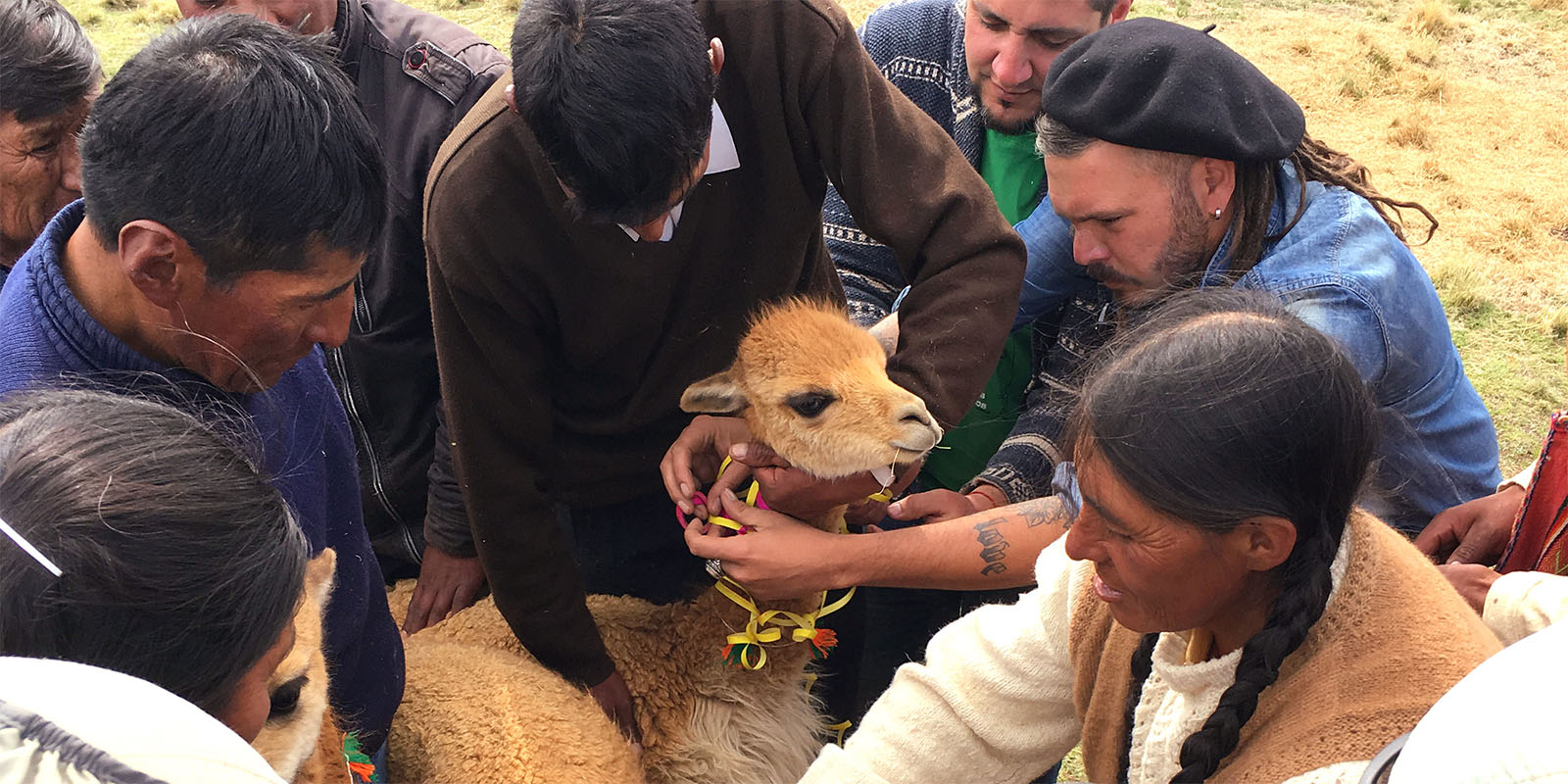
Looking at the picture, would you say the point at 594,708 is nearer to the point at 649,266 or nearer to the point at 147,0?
the point at 649,266

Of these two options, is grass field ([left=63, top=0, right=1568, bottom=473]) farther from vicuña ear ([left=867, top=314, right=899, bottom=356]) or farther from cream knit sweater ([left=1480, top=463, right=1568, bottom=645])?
cream knit sweater ([left=1480, top=463, right=1568, bottom=645])

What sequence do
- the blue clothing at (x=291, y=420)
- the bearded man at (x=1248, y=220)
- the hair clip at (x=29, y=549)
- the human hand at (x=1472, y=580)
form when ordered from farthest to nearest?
the bearded man at (x=1248, y=220)
the human hand at (x=1472, y=580)
the blue clothing at (x=291, y=420)
the hair clip at (x=29, y=549)

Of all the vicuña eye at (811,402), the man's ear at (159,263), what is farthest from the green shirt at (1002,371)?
the man's ear at (159,263)

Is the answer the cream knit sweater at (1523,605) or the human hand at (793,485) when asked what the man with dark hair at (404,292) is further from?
the cream knit sweater at (1523,605)

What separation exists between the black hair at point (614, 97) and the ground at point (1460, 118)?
4.64 metres

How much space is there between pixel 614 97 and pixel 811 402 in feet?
3.01

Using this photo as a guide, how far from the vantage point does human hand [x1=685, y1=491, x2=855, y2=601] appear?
2746mm

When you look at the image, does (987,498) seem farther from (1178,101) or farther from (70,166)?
(70,166)

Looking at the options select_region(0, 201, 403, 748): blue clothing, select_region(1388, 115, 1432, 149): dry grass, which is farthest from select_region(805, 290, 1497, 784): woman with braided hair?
select_region(1388, 115, 1432, 149): dry grass

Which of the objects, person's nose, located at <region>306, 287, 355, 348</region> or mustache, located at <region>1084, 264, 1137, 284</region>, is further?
mustache, located at <region>1084, 264, 1137, 284</region>

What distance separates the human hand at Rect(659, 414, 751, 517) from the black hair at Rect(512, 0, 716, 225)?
0.70 m

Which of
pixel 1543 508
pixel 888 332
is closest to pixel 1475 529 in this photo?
pixel 1543 508

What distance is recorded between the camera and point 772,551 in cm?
274

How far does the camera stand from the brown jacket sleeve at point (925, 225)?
2.69 m
